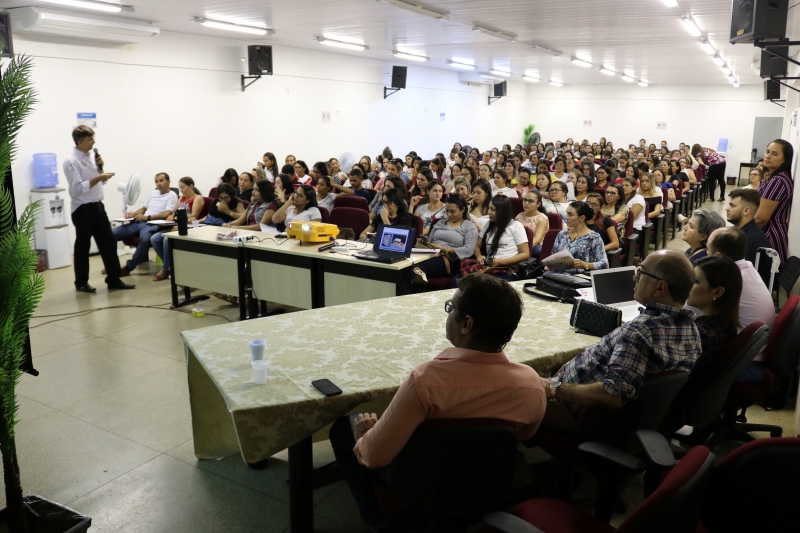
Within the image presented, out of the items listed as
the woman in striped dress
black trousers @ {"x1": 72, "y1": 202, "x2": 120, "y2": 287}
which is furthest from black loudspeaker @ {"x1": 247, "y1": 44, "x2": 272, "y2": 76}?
the woman in striped dress

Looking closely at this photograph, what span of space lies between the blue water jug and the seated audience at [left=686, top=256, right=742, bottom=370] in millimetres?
7452

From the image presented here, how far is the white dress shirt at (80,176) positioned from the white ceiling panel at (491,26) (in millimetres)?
2155

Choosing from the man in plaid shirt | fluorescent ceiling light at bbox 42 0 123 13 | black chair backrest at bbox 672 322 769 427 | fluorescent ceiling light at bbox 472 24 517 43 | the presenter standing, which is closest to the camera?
the man in plaid shirt

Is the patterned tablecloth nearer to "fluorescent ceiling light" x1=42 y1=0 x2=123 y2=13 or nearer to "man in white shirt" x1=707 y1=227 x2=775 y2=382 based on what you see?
"man in white shirt" x1=707 y1=227 x2=775 y2=382

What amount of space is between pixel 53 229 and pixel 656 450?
7.41 metres

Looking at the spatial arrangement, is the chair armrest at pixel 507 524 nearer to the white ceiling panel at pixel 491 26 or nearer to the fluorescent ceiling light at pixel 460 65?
the white ceiling panel at pixel 491 26

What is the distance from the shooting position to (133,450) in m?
3.09

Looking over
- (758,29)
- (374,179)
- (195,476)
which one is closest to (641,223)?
(758,29)

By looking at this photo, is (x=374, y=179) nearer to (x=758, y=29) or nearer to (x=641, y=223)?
(x=641, y=223)

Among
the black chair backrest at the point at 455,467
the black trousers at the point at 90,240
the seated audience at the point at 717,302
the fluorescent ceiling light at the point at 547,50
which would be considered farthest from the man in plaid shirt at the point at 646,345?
the fluorescent ceiling light at the point at 547,50

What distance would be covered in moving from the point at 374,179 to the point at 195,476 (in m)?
7.63

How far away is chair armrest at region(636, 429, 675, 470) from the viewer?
5.60 feet

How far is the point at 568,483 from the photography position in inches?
92.0

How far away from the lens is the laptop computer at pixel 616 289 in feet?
10.2
